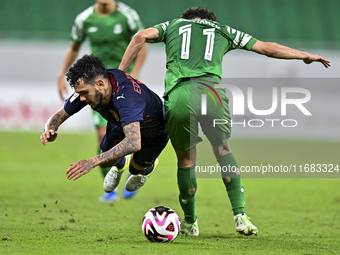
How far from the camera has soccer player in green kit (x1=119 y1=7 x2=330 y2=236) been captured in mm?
4410

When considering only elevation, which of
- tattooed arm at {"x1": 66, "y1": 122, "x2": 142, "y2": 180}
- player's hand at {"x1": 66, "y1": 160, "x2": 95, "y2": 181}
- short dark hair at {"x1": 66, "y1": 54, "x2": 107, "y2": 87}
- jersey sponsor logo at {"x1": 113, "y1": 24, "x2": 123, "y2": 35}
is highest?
jersey sponsor logo at {"x1": 113, "y1": 24, "x2": 123, "y2": 35}

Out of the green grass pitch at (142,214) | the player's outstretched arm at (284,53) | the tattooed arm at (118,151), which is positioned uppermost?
the player's outstretched arm at (284,53)

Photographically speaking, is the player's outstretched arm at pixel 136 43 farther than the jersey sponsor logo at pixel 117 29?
No

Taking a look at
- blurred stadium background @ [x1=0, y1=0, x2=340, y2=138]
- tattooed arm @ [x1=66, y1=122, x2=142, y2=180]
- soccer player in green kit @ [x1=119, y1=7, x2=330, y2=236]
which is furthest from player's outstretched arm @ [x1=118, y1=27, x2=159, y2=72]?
blurred stadium background @ [x1=0, y1=0, x2=340, y2=138]

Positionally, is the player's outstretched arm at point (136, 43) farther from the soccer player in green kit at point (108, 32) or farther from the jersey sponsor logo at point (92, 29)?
the jersey sponsor logo at point (92, 29)

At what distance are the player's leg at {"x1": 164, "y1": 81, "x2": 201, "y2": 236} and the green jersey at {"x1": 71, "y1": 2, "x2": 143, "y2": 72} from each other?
2.63 meters

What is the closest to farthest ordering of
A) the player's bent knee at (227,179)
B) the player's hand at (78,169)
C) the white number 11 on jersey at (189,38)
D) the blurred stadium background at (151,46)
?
the player's hand at (78,169)
the white number 11 on jersey at (189,38)
the player's bent knee at (227,179)
the blurred stadium background at (151,46)

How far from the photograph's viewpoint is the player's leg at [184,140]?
4.40 meters

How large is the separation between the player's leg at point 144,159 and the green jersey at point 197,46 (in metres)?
0.62

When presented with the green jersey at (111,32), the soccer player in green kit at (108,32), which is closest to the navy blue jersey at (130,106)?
the soccer player in green kit at (108,32)

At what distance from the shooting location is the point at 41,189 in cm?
779

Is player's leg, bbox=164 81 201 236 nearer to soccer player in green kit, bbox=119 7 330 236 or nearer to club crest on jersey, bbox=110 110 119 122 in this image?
soccer player in green kit, bbox=119 7 330 236

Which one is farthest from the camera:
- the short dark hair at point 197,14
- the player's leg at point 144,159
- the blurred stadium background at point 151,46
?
the blurred stadium background at point 151,46

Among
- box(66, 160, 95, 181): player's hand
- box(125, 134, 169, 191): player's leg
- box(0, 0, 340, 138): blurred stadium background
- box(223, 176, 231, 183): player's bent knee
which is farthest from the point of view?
box(0, 0, 340, 138): blurred stadium background
